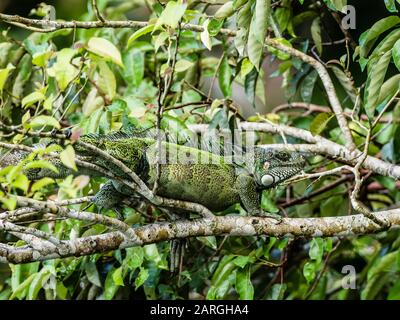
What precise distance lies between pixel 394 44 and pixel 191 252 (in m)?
2.03

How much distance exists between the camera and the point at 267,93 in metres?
9.17

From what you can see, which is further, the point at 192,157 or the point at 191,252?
the point at 191,252

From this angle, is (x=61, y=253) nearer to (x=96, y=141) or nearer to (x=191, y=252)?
(x=96, y=141)

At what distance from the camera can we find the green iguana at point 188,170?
13.1 ft

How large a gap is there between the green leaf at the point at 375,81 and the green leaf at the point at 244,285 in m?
1.23

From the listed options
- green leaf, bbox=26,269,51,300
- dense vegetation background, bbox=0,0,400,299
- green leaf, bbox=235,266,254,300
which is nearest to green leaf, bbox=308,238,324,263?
dense vegetation background, bbox=0,0,400,299

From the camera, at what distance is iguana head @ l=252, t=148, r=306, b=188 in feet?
14.6

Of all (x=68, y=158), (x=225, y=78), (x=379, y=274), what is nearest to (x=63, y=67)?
(x=68, y=158)

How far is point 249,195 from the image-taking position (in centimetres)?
436

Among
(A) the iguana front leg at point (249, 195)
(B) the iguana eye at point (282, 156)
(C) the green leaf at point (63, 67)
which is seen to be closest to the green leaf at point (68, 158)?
(C) the green leaf at point (63, 67)

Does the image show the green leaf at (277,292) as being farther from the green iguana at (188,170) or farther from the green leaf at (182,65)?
the green leaf at (182,65)

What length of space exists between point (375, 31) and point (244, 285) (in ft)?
5.41

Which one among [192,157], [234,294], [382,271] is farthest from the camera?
[234,294]
